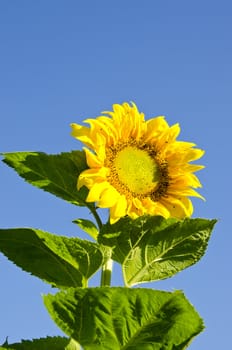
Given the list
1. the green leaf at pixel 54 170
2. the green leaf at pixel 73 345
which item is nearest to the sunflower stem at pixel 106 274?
the green leaf at pixel 54 170

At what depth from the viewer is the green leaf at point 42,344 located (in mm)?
3686

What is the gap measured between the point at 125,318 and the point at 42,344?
2.04 feet

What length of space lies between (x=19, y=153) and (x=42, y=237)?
24.0 inches

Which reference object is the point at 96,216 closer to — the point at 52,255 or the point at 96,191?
the point at 96,191

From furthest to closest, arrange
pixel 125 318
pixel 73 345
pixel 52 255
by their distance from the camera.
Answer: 1. pixel 52 255
2. pixel 73 345
3. pixel 125 318

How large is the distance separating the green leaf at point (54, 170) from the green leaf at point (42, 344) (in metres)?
0.78

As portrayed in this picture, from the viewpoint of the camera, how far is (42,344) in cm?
371

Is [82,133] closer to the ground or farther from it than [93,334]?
farther from it

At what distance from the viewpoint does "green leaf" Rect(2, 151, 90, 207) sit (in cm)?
398

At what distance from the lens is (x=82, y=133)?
13.0 ft

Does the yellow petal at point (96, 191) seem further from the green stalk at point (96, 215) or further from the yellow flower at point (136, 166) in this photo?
the green stalk at point (96, 215)

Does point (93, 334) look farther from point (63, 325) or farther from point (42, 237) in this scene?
point (42, 237)

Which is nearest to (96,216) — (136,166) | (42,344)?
(136,166)

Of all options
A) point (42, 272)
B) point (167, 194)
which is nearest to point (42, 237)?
point (42, 272)
